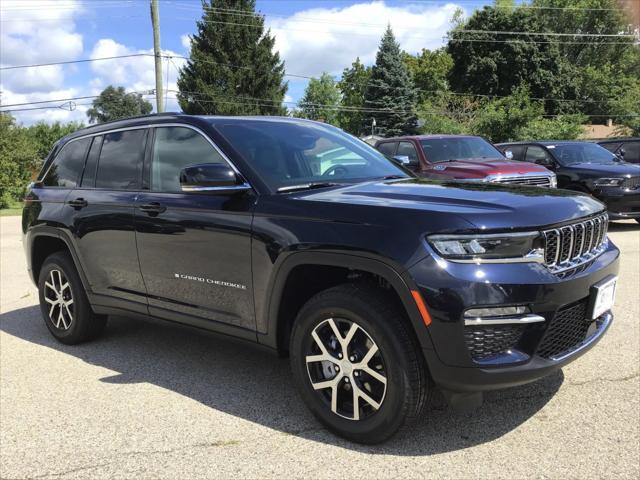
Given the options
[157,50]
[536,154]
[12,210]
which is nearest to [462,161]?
[536,154]

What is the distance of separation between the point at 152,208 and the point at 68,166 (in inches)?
61.8

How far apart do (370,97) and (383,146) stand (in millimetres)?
46666

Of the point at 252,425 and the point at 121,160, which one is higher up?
the point at 121,160

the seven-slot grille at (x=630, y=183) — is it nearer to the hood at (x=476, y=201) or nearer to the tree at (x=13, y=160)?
the hood at (x=476, y=201)

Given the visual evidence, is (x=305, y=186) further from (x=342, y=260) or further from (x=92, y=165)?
(x=92, y=165)

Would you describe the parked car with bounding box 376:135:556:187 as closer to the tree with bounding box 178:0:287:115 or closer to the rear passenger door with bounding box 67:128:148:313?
the rear passenger door with bounding box 67:128:148:313

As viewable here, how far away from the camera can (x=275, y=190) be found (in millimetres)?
3373

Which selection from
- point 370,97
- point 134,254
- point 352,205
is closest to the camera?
point 352,205

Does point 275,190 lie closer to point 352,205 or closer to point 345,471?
point 352,205

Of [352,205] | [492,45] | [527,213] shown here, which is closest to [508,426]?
[527,213]

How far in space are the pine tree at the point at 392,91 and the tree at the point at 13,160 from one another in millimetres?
37368

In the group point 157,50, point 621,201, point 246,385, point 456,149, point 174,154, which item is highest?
point 157,50

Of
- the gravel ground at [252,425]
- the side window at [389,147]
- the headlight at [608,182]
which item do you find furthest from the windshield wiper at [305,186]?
the headlight at [608,182]

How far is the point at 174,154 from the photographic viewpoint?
4012 millimetres
